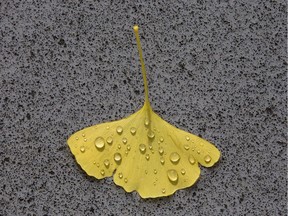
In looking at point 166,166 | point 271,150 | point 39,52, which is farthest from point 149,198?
point 39,52

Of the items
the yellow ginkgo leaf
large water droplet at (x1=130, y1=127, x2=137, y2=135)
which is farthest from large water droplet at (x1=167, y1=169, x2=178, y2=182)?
large water droplet at (x1=130, y1=127, x2=137, y2=135)

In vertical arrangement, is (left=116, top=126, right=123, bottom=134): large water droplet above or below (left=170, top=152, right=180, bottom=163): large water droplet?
above

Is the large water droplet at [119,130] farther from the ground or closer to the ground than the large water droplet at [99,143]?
farther from the ground

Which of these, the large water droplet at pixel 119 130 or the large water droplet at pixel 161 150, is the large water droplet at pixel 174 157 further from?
the large water droplet at pixel 119 130

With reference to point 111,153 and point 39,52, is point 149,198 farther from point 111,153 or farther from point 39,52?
point 39,52

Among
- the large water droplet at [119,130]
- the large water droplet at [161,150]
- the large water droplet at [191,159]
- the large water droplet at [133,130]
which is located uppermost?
the large water droplet at [133,130]

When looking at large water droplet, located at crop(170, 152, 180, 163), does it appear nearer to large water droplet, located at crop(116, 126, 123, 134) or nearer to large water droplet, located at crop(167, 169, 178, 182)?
large water droplet, located at crop(167, 169, 178, 182)

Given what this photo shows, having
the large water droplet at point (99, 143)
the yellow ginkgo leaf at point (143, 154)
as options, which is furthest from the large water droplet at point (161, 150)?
the large water droplet at point (99, 143)
